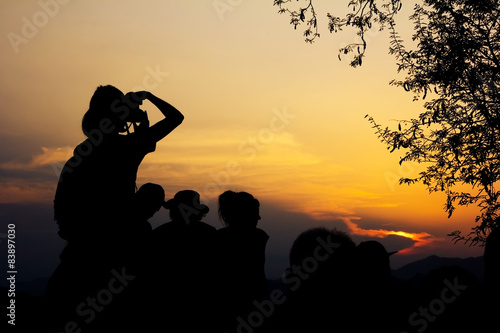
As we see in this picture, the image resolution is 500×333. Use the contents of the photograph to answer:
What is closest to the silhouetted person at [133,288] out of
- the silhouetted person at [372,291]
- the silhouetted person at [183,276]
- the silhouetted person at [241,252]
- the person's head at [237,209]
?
the silhouetted person at [183,276]

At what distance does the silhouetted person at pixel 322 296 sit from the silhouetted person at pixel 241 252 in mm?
1929

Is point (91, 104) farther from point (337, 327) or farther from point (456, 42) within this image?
point (456, 42)

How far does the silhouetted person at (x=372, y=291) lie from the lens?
305 centimetres

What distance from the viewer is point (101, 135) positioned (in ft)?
13.0

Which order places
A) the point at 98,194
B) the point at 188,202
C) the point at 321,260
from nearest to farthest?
the point at 321,260 → the point at 98,194 → the point at 188,202

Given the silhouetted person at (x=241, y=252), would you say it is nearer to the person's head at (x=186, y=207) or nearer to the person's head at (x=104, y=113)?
the person's head at (x=186, y=207)

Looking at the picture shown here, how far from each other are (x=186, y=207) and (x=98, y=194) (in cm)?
140

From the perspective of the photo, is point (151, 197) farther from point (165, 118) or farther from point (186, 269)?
point (165, 118)

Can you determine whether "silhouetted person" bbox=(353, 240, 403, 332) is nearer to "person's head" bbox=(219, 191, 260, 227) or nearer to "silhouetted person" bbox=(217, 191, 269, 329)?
"silhouetted person" bbox=(217, 191, 269, 329)

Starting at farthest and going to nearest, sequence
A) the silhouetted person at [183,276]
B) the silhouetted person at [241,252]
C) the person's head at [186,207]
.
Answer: the silhouetted person at [241,252]
the person's head at [186,207]
the silhouetted person at [183,276]

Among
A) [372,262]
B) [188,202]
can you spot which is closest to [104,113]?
[188,202]

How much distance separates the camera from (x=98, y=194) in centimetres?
380

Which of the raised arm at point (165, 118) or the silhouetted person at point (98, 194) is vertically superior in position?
the raised arm at point (165, 118)

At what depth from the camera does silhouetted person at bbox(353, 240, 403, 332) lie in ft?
10.0
